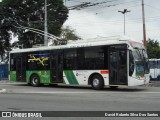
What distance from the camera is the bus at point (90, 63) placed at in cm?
2192

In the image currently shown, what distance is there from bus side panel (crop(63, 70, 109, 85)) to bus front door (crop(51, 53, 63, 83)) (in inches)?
18.6

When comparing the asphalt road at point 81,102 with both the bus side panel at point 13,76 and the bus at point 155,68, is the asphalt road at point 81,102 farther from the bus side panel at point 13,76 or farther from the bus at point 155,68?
the bus at point 155,68

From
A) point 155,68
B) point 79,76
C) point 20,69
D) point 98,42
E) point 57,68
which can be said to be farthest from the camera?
point 155,68

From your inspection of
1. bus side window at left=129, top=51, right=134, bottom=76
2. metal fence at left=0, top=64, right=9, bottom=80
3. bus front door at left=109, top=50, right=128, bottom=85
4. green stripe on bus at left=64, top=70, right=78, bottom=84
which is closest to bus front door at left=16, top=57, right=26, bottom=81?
green stripe on bus at left=64, top=70, right=78, bottom=84

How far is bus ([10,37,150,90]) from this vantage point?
2192cm

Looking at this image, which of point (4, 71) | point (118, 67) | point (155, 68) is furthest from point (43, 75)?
point (4, 71)

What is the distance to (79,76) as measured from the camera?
24.5m

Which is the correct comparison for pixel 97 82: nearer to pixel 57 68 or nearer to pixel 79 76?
pixel 79 76

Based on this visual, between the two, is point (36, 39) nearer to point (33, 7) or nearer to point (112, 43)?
point (33, 7)

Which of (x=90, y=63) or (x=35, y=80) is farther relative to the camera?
(x=35, y=80)

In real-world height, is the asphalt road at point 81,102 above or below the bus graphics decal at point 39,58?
below

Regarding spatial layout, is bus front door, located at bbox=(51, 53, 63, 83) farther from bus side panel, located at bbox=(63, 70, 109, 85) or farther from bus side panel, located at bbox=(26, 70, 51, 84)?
bus side panel, located at bbox=(26, 70, 51, 84)

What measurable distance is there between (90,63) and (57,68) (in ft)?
10.9

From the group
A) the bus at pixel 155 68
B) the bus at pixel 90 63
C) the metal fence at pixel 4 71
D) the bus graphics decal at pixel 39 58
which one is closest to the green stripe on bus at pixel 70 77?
the bus at pixel 90 63
